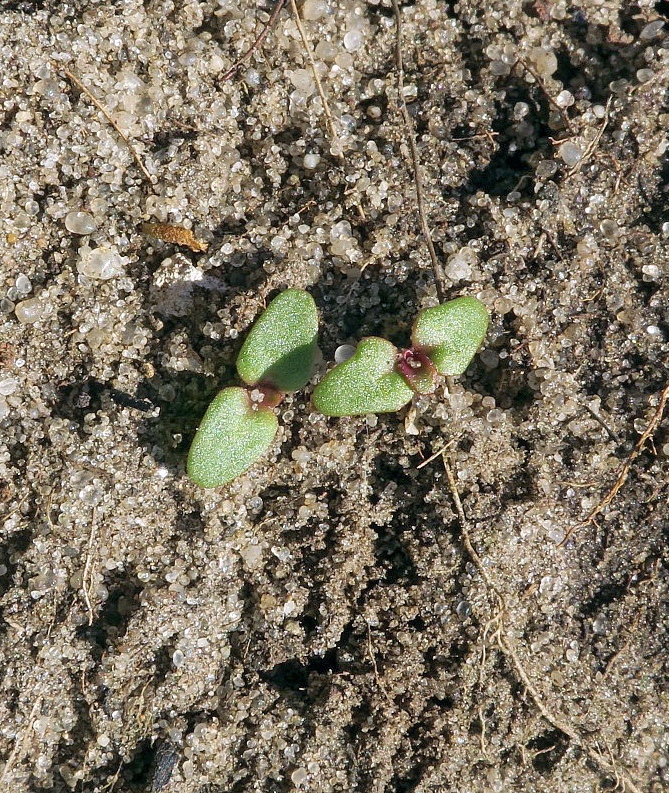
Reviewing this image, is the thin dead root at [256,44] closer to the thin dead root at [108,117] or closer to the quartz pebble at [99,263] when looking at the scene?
the thin dead root at [108,117]

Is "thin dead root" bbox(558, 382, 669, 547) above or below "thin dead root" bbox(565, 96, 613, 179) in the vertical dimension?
below

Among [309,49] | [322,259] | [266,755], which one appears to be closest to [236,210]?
[322,259]

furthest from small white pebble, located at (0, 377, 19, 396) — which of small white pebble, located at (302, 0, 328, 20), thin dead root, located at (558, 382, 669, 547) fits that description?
thin dead root, located at (558, 382, 669, 547)

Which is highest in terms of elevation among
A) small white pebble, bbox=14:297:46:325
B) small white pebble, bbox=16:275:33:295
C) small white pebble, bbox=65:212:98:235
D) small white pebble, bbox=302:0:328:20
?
small white pebble, bbox=302:0:328:20

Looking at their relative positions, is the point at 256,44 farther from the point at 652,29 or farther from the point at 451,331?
the point at 652,29

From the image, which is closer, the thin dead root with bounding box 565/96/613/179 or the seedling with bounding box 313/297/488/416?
the seedling with bounding box 313/297/488/416

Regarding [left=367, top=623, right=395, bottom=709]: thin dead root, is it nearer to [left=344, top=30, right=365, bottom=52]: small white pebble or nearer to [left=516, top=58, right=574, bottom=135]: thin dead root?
[left=516, top=58, right=574, bottom=135]: thin dead root

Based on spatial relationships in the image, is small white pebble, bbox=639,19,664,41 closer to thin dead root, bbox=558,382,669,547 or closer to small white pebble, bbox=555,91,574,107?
small white pebble, bbox=555,91,574,107
